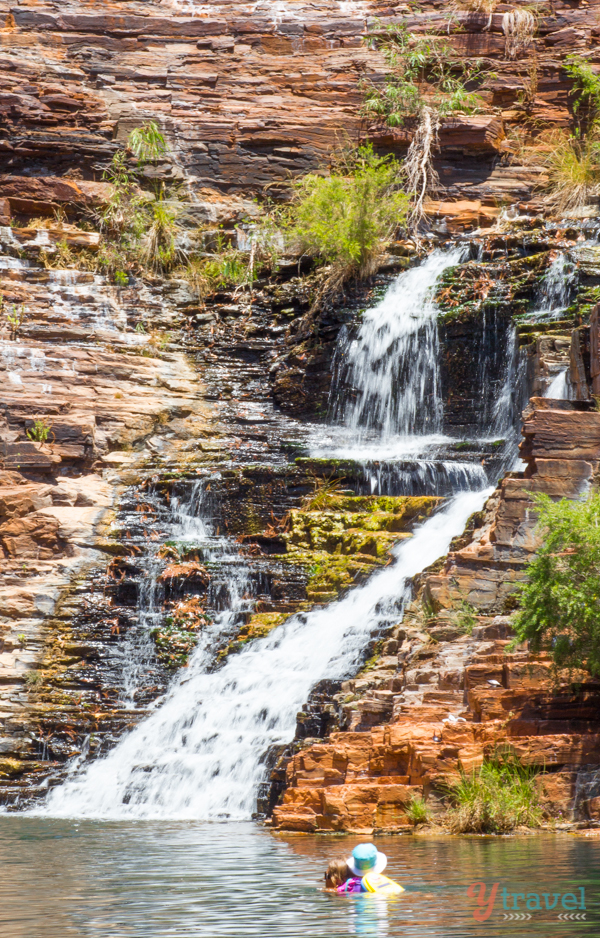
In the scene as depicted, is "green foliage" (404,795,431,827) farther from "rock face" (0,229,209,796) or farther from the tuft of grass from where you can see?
the tuft of grass

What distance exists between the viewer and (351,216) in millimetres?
28484

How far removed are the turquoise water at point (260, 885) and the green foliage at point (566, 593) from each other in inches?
83.5

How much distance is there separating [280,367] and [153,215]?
762 cm

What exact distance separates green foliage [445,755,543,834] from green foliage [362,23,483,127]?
25175mm

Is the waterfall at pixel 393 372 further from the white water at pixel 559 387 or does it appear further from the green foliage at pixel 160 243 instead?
the green foliage at pixel 160 243

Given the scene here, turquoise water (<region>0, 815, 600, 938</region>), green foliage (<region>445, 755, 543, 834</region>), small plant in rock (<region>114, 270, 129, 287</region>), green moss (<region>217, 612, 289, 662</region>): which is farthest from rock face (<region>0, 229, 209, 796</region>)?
Result: green foliage (<region>445, 755, 543, 834</region>)

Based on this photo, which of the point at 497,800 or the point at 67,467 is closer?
the point at 497,800

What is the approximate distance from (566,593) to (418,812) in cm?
291

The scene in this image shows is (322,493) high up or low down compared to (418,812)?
up

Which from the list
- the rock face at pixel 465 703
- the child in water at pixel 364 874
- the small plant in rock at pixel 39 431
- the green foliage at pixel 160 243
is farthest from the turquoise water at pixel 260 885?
the green foliage at pixel 160 243

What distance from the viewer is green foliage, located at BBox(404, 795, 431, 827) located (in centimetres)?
1166

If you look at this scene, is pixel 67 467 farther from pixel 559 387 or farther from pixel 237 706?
pixel 559 387

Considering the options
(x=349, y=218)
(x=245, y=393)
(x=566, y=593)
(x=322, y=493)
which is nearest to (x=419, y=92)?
(x=349, y=218)

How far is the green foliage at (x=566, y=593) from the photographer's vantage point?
40.0ft
